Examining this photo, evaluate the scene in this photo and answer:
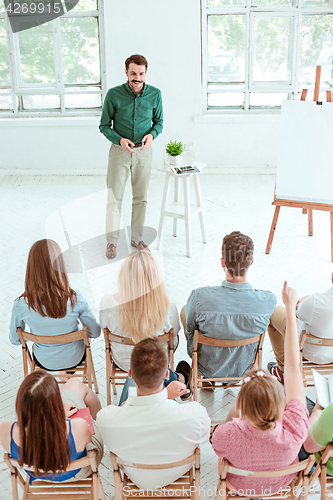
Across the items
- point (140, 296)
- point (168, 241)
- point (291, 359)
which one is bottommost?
point (168, 241)

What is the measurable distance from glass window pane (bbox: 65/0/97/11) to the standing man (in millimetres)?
2289

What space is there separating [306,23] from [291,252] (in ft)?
10.1

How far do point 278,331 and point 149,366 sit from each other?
1.31m

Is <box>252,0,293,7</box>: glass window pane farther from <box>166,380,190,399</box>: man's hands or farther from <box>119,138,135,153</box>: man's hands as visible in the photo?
<box>166,380,190,399</box>: man's hands

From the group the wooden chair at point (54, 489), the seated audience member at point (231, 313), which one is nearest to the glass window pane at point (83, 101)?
the seated audience member at point (231, 313)

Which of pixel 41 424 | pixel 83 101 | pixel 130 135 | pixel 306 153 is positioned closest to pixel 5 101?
Answer: pixel 83 101

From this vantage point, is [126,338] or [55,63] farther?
[55,63]

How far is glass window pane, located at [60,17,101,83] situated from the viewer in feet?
20.4

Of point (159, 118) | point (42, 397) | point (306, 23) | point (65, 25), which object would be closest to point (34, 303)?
point (42, 397)

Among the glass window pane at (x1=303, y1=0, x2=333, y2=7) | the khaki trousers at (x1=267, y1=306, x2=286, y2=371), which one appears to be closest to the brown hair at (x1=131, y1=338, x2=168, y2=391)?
the khaki trousers at (x1=267, y1=306, x2=286, y2=371)

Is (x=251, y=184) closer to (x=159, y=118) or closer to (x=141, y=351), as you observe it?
(x=159, y=118)

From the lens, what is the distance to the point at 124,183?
15.5 feet

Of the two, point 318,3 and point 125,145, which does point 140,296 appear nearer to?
point 125,145

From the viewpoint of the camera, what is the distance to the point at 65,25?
621 cm
